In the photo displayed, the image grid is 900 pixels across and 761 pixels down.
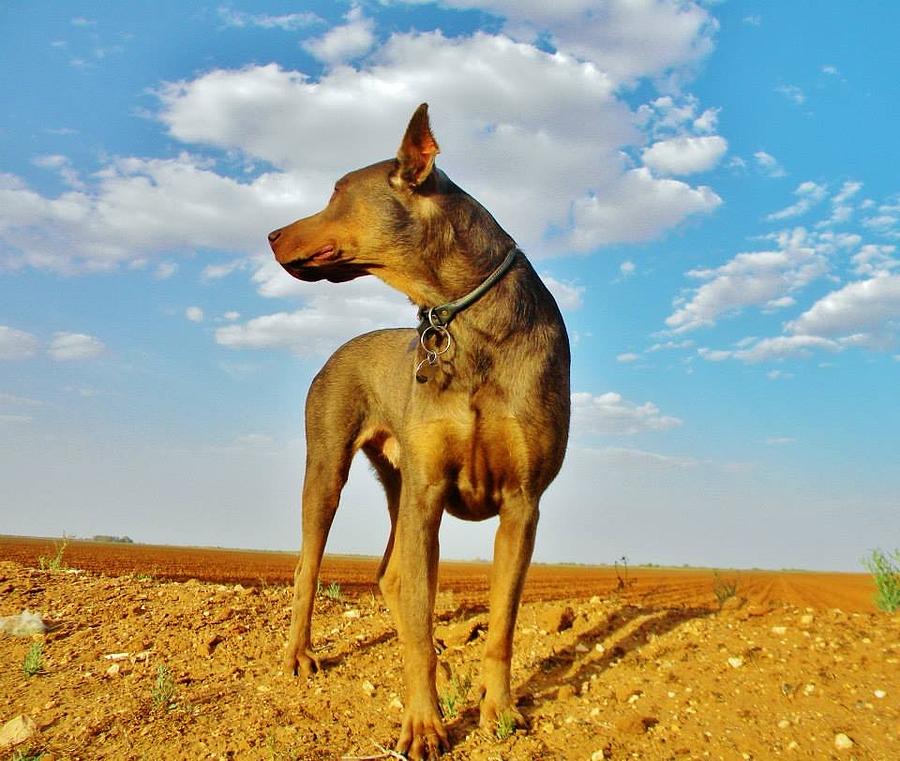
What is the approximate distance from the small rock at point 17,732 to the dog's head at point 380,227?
3656mm

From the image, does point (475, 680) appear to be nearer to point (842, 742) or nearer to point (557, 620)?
point (557, 620)

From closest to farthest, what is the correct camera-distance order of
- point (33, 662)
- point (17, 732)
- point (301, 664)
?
point (17, 732)
point (301, 664)
point (33, 662)

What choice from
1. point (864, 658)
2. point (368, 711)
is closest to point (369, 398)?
point (368, 711)

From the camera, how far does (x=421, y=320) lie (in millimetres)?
4918

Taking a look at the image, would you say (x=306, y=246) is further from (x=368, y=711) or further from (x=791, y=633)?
(x=791, y=633)

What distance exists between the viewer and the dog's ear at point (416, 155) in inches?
184

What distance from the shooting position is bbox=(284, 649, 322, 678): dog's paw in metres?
6.26

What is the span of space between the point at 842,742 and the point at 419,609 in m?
2.39

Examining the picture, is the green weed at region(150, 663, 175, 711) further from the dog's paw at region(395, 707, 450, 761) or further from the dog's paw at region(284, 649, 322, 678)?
the dog's paw at region(395, 707, 450, 761)

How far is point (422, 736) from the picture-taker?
14.4ft

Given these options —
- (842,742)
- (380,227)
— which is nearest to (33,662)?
(380,227)

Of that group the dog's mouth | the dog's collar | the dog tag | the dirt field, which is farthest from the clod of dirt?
the dog's mouth

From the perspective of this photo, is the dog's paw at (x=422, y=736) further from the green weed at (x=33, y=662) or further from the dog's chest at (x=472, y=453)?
the green weed at (x=33, y=662)

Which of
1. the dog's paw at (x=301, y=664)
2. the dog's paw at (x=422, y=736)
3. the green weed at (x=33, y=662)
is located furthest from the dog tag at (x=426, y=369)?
the green weed at (x=33, y=662)
